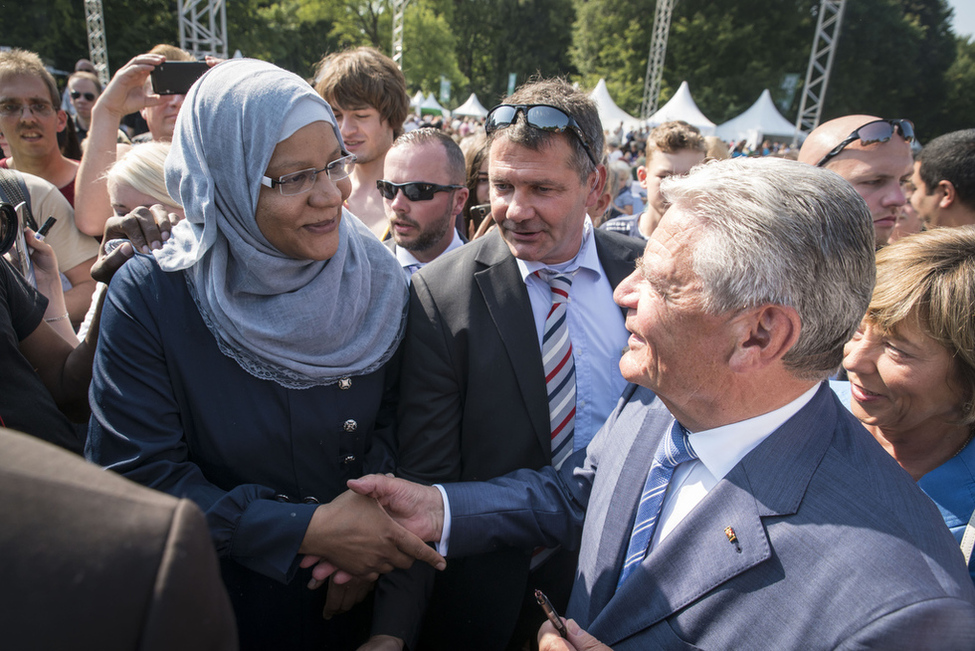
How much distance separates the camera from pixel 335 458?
196 centimetres

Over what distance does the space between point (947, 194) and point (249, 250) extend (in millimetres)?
4155

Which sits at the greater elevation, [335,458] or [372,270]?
[372,270]

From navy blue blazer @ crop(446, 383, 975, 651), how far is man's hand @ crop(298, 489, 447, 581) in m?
0.56

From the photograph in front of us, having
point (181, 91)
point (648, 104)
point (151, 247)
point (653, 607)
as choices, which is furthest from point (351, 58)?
point (648, 104)

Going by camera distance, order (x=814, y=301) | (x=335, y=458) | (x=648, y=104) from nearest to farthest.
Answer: (x=814, y=301) → (x=335, y=458) → (x=648, y=104)

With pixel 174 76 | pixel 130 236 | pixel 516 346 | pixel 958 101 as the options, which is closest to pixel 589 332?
pixel 516 346

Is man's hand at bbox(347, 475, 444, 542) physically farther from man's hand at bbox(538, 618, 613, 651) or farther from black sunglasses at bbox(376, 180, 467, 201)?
black sunglasses at bbox(376, 180, 467, 201)

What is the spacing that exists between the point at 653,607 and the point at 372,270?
141 centimetres

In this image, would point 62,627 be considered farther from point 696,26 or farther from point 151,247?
point 696,26

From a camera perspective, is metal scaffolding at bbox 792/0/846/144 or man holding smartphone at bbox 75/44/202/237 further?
metal scaffolding at bbox 792/0/846/144

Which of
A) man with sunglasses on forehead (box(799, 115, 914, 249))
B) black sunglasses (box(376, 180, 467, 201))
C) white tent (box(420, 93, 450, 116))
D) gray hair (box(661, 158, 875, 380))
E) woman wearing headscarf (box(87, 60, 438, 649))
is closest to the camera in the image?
gray hair (box(661, 158, 875, 380))

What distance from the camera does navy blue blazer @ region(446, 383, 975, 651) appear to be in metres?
1.17

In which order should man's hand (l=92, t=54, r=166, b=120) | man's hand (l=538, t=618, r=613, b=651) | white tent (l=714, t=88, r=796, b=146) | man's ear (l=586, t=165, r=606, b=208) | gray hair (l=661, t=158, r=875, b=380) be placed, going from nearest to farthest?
gray hair (l=661, t=158, r=875, b=380) → man's hand (l=538, t=618, r=613, b=651) → man's ear (l=586, t=165, r=606, b=208) → man's hand (l=92, t=54, r=166, b=120) → white tent (l=714, t=88, r=796, b=146)

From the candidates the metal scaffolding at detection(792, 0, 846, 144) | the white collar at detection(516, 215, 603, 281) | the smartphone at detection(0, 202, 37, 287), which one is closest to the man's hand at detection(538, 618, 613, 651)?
the white collar at detection(516, 215, 603, 281)
